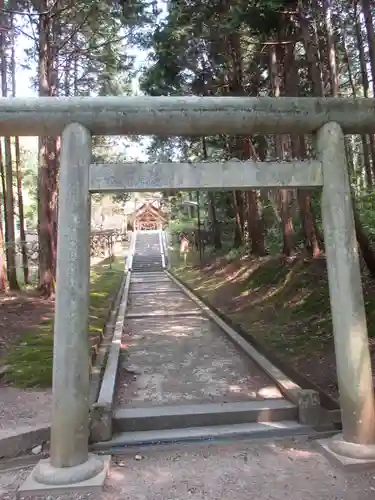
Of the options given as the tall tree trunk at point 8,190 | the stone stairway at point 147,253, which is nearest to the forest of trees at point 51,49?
the tall tree trunk at point 8,190

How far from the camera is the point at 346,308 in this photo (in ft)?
13.7

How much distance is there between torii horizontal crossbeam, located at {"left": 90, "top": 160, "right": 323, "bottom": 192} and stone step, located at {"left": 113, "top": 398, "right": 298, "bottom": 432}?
2.52 meters

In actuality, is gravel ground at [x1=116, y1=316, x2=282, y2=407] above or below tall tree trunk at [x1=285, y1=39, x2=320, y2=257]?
below

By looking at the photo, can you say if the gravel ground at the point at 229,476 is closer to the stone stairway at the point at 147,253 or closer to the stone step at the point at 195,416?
the stone step at the point at 195,416

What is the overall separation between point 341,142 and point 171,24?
344 inches

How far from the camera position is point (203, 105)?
430 centimetres

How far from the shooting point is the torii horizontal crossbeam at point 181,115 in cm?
416

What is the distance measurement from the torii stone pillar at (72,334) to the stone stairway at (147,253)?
21869 millimetres

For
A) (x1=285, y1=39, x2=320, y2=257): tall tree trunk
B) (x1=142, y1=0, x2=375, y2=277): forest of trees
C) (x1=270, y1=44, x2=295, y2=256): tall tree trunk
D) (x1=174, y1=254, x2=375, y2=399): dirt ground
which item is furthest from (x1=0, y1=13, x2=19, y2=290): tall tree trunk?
(x1=285, y1=39, x2=320, y2=257): tall tree trunk

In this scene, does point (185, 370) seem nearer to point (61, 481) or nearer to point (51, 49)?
point (61, 481)

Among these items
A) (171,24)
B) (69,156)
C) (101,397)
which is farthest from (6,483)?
(171,24)

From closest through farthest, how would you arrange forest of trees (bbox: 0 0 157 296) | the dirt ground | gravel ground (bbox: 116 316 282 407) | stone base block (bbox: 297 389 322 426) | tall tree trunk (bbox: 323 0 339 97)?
stone base block (bbox: 297 389 322 426) → gravel ground (bbox: 116 316 282 407) → the dirt ground → tall tree trunk (bbox: 323 0 339 97) → forest of trees (bbox: 0 0 157 296)

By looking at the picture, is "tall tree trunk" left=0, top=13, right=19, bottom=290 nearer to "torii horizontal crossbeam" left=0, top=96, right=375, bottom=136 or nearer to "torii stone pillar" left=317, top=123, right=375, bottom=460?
"torii horizontal crossbeam" left=0, top=96, right=375, bottom=136

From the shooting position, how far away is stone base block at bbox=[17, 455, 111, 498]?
11.9ft
